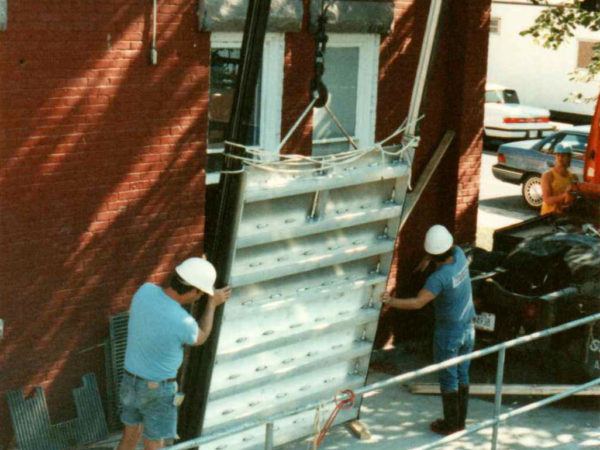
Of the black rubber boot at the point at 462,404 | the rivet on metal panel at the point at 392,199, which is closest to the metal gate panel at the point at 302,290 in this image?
the rivet on metal panel at the point at 392,199

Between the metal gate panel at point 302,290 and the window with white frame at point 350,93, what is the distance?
2298mm

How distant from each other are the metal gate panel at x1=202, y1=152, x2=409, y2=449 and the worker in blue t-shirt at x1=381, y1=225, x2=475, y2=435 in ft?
1.14

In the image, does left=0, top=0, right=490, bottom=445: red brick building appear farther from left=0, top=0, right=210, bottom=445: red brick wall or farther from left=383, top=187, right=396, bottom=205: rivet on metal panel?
left=383, top=187, right=396, bottom=205: rivet on metal panel

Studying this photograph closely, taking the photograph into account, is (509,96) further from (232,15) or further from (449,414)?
(449,414)

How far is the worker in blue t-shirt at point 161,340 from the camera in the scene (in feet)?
24.0

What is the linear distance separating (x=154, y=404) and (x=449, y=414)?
2.82 meters

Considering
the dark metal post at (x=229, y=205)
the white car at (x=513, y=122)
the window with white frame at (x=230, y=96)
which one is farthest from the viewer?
the white car at (x=513, y=122)

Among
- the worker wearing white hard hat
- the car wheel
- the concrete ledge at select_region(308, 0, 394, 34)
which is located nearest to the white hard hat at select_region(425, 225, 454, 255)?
the concrete ledge at select_region(308, 0, 394, 34)

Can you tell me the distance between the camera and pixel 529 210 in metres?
21.0

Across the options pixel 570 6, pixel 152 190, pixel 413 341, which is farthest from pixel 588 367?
pixel 570 6

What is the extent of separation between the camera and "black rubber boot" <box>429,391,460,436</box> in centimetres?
909

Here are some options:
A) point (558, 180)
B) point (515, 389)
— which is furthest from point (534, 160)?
point (515, 389)

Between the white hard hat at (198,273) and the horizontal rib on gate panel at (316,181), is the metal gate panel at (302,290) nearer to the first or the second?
the horizontal rib on gate panel at (316,181)

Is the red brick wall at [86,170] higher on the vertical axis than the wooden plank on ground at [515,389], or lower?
higher
